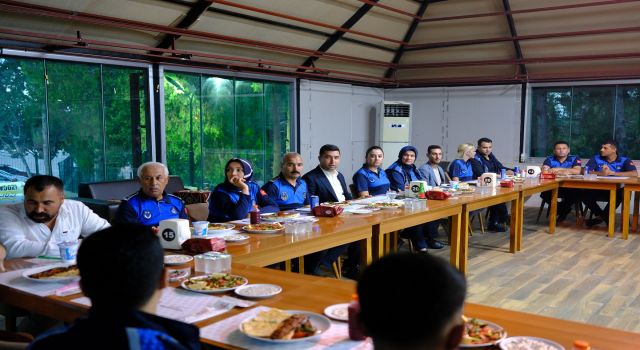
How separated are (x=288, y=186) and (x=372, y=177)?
4.31 ft

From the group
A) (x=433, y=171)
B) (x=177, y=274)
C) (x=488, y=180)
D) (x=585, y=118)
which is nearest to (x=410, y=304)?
(x=177, y=274)

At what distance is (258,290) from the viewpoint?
6.73ft

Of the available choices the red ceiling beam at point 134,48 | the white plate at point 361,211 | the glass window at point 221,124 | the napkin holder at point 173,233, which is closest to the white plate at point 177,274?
the napkin holder at point 173,233

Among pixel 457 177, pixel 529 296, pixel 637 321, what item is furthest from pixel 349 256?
pixel 457 177

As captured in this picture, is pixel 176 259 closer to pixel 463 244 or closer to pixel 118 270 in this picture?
pixel 118 270

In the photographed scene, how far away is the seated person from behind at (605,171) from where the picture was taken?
280 inches

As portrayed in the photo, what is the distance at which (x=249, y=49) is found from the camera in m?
7.60

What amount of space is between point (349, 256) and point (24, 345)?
338 centimetres

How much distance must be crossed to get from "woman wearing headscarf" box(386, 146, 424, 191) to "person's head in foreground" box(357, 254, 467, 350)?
492cm

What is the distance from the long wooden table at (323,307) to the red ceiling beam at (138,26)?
145 inches

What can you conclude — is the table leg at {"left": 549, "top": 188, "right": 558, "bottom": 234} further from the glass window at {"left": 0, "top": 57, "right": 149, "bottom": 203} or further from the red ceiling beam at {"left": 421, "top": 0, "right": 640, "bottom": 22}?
the glass window at {"left": 0, "top": 57, "right": 149, "bottom": 203}

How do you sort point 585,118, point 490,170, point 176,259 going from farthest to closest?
point 585,118, point 490,170, point 176,259

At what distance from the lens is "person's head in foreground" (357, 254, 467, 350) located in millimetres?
980

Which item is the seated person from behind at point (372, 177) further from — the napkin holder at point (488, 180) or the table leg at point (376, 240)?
the table leg at point (376, 240)
